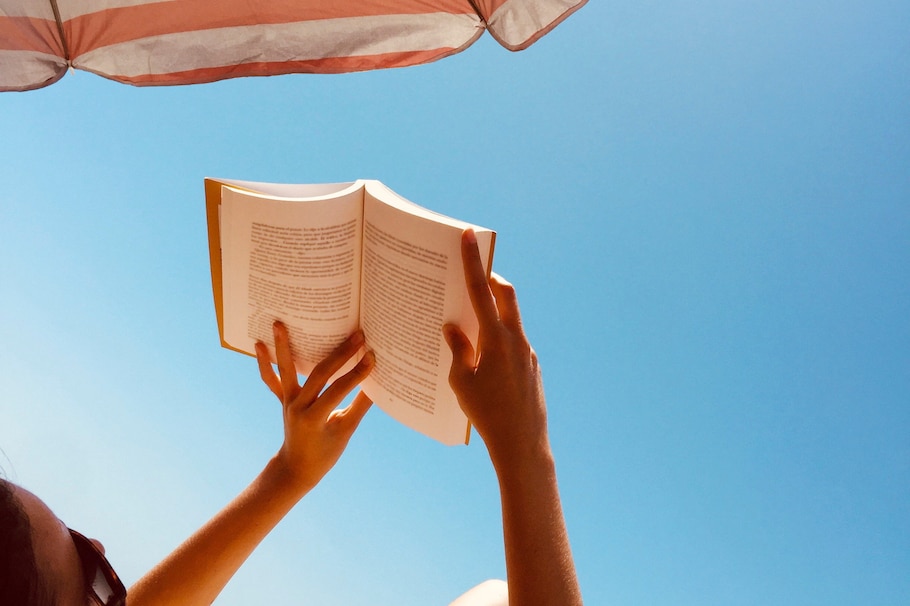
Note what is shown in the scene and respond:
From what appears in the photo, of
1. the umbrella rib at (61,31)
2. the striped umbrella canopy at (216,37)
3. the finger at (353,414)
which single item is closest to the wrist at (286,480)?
the finger at (353,414)

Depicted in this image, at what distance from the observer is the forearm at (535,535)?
0.65 metres

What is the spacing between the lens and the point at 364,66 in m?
1.60

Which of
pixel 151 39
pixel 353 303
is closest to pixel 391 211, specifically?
pixel 353 303

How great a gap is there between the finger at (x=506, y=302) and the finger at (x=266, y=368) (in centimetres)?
76

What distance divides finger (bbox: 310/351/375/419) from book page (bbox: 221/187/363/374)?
0.33 ft

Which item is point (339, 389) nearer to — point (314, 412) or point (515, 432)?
point (314, 412)

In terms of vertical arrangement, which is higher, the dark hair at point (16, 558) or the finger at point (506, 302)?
the finger at point (506, 302)

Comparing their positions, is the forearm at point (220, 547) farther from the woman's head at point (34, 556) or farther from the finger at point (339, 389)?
the woman's head at point (34, 556)

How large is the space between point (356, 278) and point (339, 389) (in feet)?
0.92

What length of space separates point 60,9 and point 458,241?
68.7 inches

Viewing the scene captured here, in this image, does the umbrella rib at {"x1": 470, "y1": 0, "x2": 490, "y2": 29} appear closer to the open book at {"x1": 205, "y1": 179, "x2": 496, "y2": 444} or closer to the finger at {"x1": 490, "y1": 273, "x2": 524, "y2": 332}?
the open book at {"x1": 205, "y1": 179, "x2": 496, "y2": 444}

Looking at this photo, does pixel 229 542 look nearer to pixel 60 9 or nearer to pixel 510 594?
pixel 510 594

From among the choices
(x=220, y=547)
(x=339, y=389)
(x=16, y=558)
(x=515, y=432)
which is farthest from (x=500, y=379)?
(x=220, y=547)

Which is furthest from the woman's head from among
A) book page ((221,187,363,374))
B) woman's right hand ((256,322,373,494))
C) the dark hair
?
book page ((221,187,363,374))
